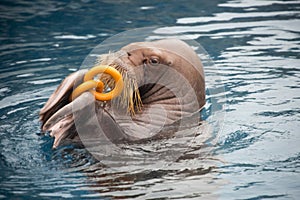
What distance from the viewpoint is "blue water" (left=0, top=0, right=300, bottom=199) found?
15.8 ft

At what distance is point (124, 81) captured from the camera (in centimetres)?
525

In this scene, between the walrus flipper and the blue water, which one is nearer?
the blue water

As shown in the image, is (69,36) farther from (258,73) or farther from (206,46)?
(258,73)

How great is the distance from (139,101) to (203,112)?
36.3 inches

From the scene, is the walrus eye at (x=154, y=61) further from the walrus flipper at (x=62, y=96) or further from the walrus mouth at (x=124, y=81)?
the walrus flipper at (x=62, y=96)

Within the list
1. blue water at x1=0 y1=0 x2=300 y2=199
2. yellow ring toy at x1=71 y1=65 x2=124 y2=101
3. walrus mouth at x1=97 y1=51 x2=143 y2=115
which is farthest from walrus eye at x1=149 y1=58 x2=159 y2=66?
blue water at x1=0 y1=0 x2=300 y2=199

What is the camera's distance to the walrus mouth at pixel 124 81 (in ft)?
17.2

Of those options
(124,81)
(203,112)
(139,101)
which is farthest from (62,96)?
(203,112)

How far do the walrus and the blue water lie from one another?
211 mm

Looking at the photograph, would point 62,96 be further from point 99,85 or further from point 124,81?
point 124,81

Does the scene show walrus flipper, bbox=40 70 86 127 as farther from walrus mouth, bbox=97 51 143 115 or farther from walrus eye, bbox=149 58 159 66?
walrus eye, bbox=149 58 159 66

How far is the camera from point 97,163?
16.7 feet

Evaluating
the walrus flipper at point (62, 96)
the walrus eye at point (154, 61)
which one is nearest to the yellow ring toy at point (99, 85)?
the walrus flipper at point (62, 96)

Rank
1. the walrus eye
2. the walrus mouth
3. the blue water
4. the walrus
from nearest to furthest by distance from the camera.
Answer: the blue water
the walrus
the walrus mouth
the walrus eye
